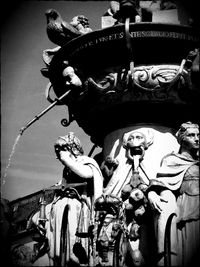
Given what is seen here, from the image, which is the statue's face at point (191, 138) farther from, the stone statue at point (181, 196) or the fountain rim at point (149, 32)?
Answer: the fountain rim at point (149, 32)

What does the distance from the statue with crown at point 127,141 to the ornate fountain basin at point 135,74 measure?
0.05 feet

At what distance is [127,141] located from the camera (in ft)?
29.7

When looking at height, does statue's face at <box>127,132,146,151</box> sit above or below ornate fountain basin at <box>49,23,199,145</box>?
below

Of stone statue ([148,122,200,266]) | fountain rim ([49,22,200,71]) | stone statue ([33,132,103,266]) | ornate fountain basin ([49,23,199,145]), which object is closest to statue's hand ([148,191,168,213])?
stone statue ([148,122,200,266])

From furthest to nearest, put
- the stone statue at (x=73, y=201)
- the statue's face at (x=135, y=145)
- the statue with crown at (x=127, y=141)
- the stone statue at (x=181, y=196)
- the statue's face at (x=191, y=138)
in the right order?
the statue's face at (x=135, y=145)
the statue's face at (x=191, y=138)
the stone statue at (x=73, y=201)
the statue with crown at (x=127, y=141)
the stone statue at (x=181, y=196)

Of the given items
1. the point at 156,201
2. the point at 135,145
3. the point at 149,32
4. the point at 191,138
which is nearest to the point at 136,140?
the point at 135,145

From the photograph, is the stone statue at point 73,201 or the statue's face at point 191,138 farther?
the statue's face at point 191,138

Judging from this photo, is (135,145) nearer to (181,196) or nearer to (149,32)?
(181,196)

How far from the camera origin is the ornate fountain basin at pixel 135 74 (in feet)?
29.4

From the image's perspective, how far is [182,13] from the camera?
971cm

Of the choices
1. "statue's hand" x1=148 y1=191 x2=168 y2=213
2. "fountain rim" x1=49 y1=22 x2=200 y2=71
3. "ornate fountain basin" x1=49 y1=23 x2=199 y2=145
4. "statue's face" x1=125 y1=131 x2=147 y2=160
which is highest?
"fountain rim" x1=49 y1=22 x2=200 y2=71

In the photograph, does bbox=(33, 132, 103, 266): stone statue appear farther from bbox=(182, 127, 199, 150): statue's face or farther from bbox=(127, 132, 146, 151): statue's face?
bbox=(182, 127, 199, 150): statue's face

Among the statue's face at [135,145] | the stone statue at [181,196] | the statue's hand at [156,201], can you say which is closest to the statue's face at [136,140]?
the statue's face at [135,145]

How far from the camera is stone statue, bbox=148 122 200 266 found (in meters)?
7.61
